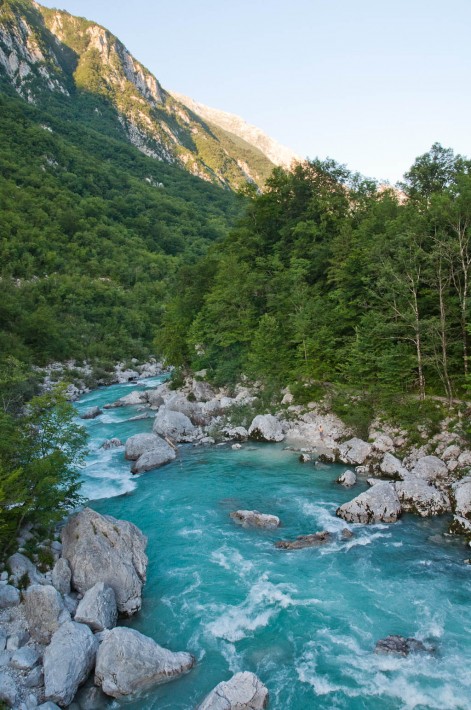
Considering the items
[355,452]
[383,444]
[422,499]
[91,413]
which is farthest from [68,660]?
[91,413]

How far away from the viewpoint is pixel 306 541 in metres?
14.8

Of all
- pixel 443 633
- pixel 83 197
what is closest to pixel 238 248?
pixel 443 633

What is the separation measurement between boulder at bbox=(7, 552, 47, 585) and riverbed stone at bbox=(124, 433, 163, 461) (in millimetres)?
11358

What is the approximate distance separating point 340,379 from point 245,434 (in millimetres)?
7017

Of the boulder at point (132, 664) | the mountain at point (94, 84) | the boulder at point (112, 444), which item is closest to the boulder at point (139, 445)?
the boulder at point (112, 444)

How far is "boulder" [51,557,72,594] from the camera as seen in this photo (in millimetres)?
11801

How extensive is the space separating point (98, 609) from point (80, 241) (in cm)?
7594

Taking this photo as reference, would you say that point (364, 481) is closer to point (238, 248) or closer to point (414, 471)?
point (414, 471)

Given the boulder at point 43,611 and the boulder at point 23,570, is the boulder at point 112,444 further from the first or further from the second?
the boulder at point 43,611

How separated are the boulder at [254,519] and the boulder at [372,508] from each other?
8.55 ft

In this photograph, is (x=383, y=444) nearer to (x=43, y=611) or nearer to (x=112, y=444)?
(x=112, y=444)

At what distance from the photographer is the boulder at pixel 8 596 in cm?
1082

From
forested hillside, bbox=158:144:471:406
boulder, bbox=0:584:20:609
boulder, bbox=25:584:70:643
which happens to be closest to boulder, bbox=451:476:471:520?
forested hillside, bbox=158:144:471:406

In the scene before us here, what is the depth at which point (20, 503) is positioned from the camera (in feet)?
42.0
